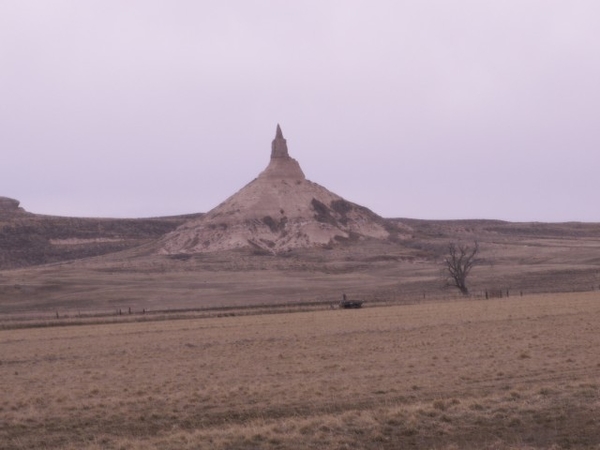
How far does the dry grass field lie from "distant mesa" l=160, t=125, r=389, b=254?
8561 cm

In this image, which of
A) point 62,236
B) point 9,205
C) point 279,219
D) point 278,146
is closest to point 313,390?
point 279,219

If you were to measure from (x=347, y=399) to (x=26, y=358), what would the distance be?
13945 millimetres

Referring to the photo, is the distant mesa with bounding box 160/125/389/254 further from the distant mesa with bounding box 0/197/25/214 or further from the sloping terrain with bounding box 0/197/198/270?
the distant mesa with bounding box 0/197/25/214

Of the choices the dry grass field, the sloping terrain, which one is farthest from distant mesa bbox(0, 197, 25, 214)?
the dry grass field

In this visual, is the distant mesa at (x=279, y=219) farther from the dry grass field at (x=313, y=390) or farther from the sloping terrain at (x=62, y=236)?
the dry grass field at (x=313, y=390)

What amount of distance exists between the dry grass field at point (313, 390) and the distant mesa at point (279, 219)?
85611mm

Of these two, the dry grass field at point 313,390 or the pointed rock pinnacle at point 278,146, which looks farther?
the pointed rock pinnacle at point 278,146

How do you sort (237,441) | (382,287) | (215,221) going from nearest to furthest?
(237,441)
(382,287)
(215,221)

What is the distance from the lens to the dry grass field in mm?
13094

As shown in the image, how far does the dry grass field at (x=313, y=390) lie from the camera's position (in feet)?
43.0

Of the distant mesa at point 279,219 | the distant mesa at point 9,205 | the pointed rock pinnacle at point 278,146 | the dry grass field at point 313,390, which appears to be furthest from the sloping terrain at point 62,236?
the dry grass field at point 313,390

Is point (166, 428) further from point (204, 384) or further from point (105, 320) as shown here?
point (105, 320)

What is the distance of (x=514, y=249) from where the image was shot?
11481cm

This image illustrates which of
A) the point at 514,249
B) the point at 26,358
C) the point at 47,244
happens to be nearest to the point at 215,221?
the point at 47,244
